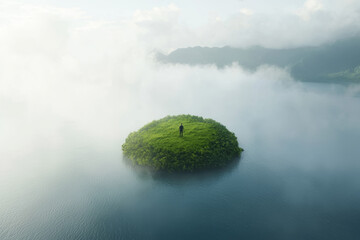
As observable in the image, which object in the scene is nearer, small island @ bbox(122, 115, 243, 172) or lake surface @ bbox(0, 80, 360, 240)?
lake surface @ bbox(0, 80, 360, 240)

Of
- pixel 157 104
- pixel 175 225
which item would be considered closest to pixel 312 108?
pixel 157 104

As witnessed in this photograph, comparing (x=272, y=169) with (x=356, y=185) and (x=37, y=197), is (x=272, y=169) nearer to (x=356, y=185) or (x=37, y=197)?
(x=356, y=185)

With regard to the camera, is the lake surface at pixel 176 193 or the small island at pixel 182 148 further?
the small island at pixel 182 148

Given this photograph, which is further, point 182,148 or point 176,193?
point 182,148
